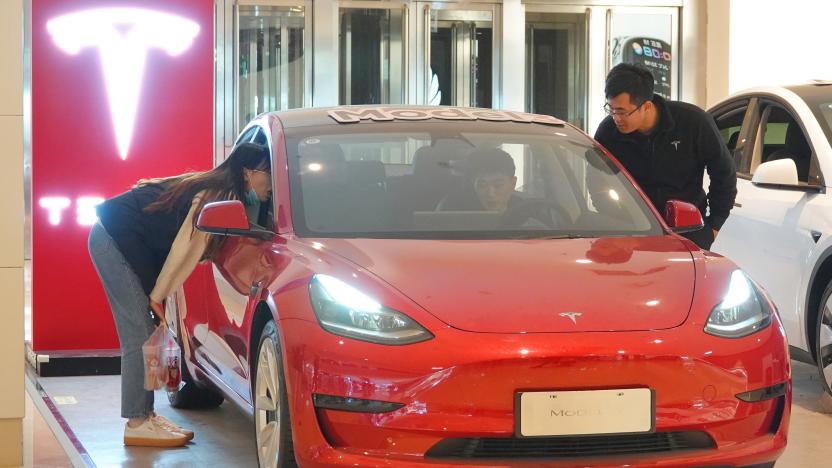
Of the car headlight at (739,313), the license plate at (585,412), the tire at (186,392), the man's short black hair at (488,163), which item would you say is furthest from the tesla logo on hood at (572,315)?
the tire at (186,392)

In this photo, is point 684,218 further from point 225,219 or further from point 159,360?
point 159,360

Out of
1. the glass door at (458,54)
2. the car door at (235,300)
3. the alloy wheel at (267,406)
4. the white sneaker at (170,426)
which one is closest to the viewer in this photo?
the alloy wheel at (267,406)

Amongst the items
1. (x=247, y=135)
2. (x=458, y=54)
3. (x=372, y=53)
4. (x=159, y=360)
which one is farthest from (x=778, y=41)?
(x=159, y=360)

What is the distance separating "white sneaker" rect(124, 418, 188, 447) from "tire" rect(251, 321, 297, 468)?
4.16 feet

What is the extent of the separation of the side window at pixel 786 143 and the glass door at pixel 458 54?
6175mm

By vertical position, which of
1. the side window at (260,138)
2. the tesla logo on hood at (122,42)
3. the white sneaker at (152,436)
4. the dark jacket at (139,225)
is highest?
the tesla logo on hood at (122,42)

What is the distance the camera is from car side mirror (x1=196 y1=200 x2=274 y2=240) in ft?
15.5


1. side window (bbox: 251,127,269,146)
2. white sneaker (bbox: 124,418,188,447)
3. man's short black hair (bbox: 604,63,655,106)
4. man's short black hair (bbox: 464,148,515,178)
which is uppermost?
man's short black hair (bbox: 604,63,655,106)

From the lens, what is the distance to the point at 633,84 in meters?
5.97

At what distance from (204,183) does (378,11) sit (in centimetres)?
819

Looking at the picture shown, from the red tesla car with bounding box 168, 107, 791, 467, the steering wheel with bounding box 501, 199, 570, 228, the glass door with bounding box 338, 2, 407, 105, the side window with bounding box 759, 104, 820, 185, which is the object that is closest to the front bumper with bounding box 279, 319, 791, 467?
the red tesla car with bounding box 168, 107, 791, 467

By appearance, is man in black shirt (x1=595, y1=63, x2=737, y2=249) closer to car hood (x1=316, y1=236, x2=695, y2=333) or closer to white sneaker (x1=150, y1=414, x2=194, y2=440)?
car hood (x1=316, y1=236, x2=695, y2=333)

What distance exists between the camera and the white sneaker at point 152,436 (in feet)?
18.7

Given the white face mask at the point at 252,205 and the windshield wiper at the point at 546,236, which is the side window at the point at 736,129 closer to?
the windshield wiper at the point at 546,236
